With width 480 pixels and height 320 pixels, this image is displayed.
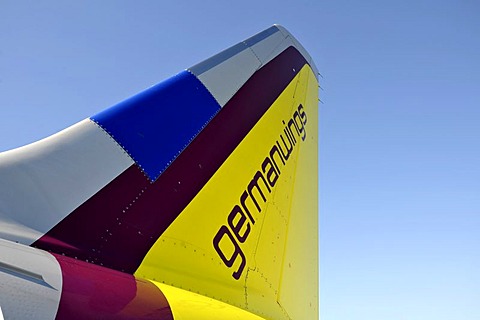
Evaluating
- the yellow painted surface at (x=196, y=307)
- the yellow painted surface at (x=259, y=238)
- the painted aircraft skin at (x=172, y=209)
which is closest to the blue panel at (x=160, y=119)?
the painted aircraft skin at (x=172, y=209)

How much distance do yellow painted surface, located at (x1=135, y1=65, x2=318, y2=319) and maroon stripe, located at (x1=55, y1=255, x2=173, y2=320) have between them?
1.14ft

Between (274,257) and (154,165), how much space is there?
149 cm

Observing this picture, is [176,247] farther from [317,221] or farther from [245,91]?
[317,221]

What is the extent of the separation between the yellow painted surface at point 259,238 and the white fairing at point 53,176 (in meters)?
→ 0.57

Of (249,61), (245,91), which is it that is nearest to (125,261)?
(245,91)

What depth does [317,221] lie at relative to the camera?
5281mm

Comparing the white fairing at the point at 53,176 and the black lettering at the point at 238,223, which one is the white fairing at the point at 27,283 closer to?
the white fairing at the point at 53,176

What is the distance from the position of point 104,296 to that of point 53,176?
0.91 meters

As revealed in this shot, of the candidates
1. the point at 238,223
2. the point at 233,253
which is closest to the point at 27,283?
the point at 233,253

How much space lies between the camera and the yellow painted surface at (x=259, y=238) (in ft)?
10.4

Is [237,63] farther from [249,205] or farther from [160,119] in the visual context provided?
[249,205]

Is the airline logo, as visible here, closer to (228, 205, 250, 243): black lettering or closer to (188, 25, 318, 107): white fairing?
(228, 205, 250, 243): black lettering

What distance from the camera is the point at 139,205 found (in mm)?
3053

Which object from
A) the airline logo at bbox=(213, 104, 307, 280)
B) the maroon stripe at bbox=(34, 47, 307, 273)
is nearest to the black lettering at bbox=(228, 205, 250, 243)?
the airline logo at bbox=(213, 104, 307, 280)
